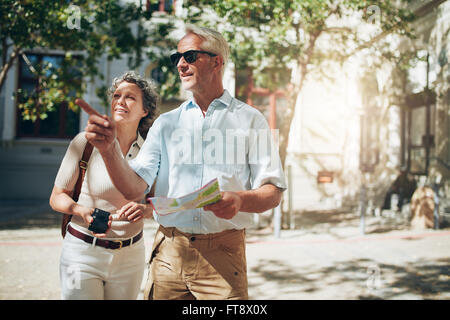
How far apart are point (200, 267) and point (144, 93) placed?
945mm

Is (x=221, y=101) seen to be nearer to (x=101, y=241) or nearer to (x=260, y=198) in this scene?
(x=260, y=198)

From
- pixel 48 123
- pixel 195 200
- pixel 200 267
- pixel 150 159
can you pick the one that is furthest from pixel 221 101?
pixel 48 123

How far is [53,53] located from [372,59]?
1005 centimetres

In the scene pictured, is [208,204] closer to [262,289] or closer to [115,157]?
[115,157]

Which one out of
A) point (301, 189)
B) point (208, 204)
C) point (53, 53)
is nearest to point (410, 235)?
point (301, 189)

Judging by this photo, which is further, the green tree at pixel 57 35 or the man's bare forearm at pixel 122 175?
the green tree at pixel 57 35

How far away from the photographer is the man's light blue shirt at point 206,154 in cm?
186

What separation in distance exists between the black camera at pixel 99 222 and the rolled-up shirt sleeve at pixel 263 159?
72 cm

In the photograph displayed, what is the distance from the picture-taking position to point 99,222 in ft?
6.34

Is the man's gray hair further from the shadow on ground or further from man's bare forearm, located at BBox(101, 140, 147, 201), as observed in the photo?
the shadow on ground

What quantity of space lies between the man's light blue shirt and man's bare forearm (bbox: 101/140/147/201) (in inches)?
2.7

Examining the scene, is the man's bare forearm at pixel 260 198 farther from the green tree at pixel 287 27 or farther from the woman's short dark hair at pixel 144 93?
the green tree at pixel 287 27

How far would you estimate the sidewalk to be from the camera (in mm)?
4879

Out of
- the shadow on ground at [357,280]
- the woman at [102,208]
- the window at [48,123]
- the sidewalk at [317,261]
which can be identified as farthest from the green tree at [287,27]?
the window at [48,123]
